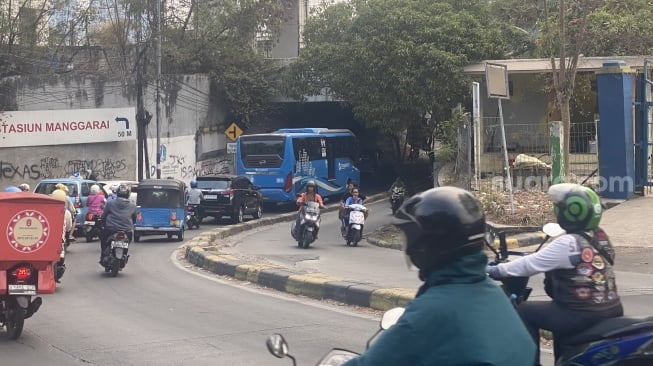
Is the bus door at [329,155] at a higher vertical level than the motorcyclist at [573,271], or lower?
higher

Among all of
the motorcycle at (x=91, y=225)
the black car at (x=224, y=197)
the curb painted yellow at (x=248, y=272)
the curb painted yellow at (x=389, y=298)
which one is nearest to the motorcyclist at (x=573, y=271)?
the curb painted yellow at (x=389, y=298)

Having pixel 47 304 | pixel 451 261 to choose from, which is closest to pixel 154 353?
pixel 47 304

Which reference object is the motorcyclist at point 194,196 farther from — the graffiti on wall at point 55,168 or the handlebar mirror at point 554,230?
the handlebar mirror at point 554,230

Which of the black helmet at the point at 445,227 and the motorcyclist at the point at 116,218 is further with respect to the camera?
the motorcyclist at the point at 116,218

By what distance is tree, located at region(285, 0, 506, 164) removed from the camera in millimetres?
32656

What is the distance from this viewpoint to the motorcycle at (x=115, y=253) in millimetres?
15430

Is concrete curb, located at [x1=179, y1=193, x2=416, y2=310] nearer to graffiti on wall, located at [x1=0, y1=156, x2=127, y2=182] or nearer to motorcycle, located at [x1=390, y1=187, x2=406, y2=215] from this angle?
motorcycle, located at [x1=390, y1=187, x2=406, y2=215]

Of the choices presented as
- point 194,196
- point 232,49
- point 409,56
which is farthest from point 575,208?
point 232,49

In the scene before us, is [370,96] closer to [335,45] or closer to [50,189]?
[335,45]

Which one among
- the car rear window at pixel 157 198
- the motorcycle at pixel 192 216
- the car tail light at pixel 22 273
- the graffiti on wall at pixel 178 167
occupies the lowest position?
the motorcycle at pixel 192 216

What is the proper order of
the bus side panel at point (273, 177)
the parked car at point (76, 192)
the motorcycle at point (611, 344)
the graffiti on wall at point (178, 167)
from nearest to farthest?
the motorcycle at point (611, 344)
the parked car at point (76, 192)
the bus side panel at point (273, 177)
the graffiti on wall at point (178, 167)

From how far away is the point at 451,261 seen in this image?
2975mm

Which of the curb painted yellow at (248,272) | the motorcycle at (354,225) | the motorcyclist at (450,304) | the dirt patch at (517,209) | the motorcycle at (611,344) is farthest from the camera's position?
the motorcycle at (354,225)

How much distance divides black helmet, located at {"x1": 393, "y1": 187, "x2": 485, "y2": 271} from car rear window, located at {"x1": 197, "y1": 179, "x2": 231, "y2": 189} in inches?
1009
